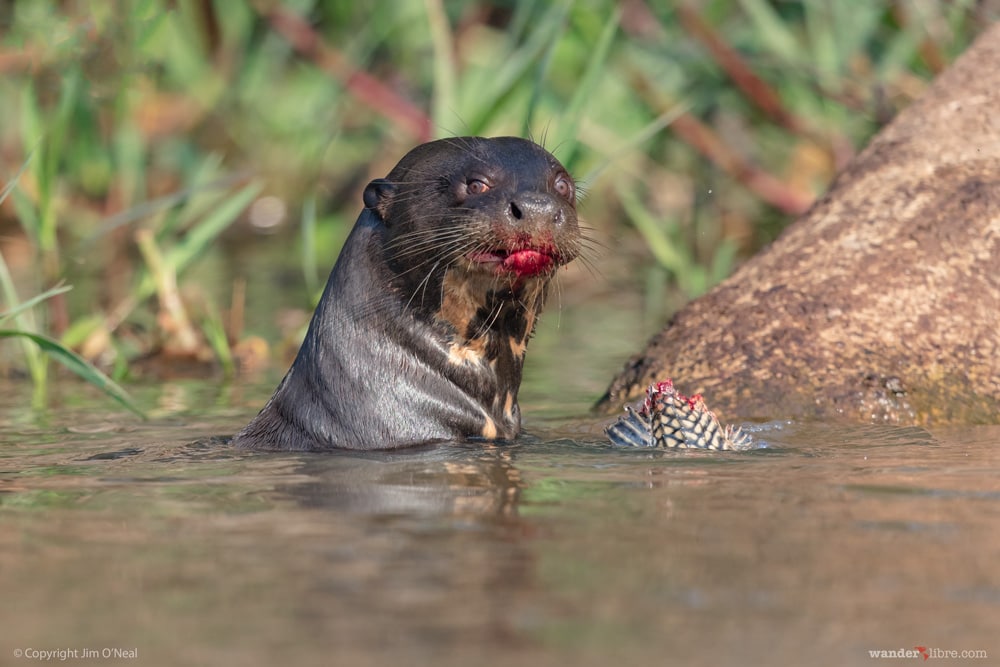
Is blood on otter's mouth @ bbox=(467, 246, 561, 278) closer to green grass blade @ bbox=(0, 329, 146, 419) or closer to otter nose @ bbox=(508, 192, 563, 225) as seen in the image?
otter nose @ bbox=(508, 192, 563, 225)

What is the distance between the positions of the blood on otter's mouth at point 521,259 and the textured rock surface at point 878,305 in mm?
819

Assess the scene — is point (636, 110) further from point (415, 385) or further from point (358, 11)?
point (415, 385)

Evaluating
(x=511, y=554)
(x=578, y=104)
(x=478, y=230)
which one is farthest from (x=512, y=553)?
(x=578, y=104)

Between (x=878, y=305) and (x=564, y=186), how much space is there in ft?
3.31

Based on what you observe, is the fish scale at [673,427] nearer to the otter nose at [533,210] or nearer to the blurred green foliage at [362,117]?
the otter nose at [533,210]

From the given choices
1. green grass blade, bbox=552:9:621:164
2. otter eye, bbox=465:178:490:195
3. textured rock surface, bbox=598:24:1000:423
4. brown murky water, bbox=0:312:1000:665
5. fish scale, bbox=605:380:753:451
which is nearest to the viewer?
brown murky water, bbox=0:312:1000:665

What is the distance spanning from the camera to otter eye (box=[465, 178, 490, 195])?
405cm

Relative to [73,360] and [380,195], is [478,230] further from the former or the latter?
[73,360]

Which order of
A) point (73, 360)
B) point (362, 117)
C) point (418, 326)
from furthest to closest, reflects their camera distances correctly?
point (362, 117) → point (418, 326) → point (73, 360)

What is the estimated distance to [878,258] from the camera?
15.4 ft

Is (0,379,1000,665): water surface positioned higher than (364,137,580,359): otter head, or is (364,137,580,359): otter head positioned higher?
(364,137,580,359): otter head

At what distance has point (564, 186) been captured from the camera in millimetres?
4211

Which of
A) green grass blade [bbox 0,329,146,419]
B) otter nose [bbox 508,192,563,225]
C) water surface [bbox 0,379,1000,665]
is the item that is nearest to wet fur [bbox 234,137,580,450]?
otter nose [bbox 508,192,563,225]

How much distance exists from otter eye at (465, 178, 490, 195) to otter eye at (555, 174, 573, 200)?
21 centimetres
